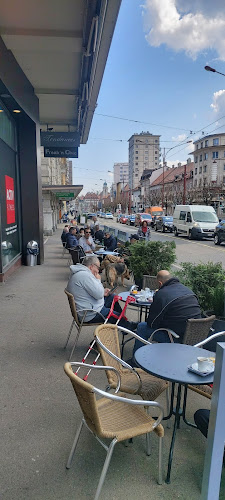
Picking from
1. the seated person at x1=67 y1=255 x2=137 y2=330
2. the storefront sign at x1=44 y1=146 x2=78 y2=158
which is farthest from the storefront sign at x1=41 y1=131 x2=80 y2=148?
the seated person at x1=67 y1=255 x2=137 y2=330

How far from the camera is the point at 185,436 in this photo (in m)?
3.15

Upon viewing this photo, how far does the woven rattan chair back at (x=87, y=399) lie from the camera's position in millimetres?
2166

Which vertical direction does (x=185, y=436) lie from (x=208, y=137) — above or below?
below

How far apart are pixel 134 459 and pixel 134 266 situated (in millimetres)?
5368

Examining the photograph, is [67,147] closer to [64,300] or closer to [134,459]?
[64,300]

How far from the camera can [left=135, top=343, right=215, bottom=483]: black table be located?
2580 millimetres

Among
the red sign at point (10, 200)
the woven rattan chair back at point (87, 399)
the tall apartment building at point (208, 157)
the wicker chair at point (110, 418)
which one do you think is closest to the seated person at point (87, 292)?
the wicker chair at point (110, 418)

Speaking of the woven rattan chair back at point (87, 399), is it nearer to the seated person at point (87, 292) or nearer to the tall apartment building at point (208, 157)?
the seated person at point (87, 292)

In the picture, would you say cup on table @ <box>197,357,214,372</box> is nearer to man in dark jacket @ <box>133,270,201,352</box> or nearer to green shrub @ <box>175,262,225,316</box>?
man in dark jacket @ <box>133,270,201,352</box>

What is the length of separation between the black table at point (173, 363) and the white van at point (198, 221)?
75.0 feet

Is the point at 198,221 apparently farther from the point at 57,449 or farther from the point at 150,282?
the point at 57,449

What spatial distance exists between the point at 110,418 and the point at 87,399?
1.60ft

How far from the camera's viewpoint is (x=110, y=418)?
2.60m

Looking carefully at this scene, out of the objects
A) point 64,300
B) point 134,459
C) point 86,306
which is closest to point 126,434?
point 134,459
